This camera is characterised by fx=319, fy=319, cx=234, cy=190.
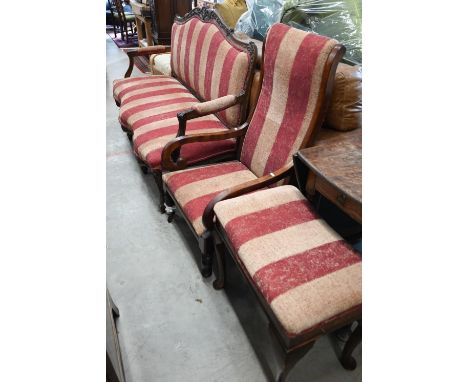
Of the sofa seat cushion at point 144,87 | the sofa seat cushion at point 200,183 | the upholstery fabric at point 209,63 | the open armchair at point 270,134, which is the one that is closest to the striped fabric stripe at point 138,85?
the sofa seat cushion at point 144,87

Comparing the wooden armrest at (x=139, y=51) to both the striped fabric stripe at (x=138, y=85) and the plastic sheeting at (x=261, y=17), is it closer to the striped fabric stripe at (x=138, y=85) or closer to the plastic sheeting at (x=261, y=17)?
the striped fabric stripe at (x=138, y=85)

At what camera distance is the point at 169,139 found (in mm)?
1814

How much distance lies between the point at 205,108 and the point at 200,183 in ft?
1.41

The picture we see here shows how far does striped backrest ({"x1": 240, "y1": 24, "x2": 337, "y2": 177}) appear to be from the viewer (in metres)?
1.25

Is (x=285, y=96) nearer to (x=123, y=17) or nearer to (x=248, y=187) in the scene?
(x=248, y=187)

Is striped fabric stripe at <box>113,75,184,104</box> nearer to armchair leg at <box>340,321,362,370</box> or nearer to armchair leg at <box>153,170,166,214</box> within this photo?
armchair leg at <box>153,170,166,214</box>

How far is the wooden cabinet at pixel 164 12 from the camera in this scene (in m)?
4.00

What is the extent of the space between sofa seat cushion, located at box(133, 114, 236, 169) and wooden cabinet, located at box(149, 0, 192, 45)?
2660 mm

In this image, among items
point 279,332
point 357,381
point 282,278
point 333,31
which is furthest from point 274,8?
point 357,381

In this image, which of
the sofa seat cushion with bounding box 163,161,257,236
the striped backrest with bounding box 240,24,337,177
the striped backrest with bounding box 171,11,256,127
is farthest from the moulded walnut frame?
the striped backrest with bounding box 171,11,256,127

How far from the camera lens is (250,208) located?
48.3 inches

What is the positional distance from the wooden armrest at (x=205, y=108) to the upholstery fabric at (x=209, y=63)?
0.18 ft

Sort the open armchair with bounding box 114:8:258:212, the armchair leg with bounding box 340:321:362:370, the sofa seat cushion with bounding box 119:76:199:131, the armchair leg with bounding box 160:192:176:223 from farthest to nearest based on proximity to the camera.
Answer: the sofa seat cushion with bounding box 119:76:199:131, the armchair leg with bounding box 160:192:176:223, the open armchair with bounding box 114:8:258:212, the armchair leg with bounding box 340:321:362:370

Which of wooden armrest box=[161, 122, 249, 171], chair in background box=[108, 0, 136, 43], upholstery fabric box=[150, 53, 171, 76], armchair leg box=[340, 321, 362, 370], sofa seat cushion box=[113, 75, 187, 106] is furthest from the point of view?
chair in background box=[108, 0, 136, 43]
